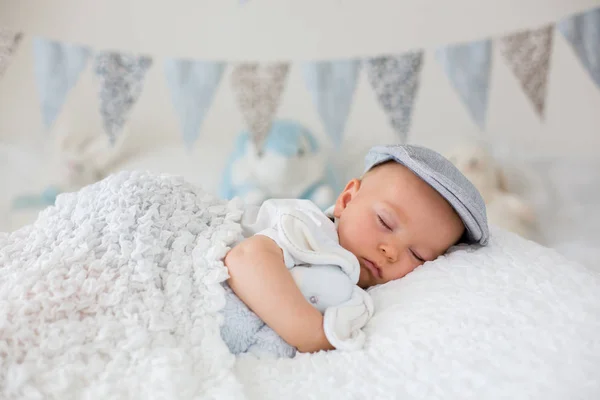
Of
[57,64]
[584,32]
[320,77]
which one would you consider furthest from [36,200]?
[584,32]

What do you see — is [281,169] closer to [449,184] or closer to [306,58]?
[306,58]

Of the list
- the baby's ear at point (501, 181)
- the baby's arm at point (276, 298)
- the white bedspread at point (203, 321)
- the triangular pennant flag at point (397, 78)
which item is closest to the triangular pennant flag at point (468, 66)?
the triangular pennant flag at point (397, 78)

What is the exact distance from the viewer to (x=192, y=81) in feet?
6.73

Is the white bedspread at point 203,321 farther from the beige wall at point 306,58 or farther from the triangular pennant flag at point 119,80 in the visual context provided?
the beige wall at point 306,58

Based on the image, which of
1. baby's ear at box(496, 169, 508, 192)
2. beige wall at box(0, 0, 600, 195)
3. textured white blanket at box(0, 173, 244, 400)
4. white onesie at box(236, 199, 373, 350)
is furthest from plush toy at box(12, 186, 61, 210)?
baby's ear at box(496, 169, 508, 192)

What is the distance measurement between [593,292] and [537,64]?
4.04 ft

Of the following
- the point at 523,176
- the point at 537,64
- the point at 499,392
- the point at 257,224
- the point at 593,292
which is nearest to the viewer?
the point at 499,392

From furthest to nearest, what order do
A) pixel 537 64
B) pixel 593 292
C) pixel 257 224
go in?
pixel 537 64
pixel 257 224
pixel 593 292

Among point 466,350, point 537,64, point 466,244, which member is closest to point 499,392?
point 466,350

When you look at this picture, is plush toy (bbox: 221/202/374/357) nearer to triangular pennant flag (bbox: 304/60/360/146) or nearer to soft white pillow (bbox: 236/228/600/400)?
soft white pillow (bbox: 236/228/600/400)

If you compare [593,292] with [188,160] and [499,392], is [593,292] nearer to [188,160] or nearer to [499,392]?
[499,392]

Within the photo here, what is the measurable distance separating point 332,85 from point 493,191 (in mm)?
730

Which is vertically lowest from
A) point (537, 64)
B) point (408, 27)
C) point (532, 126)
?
A: point (532, 126)

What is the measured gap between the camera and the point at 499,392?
0.68 m
